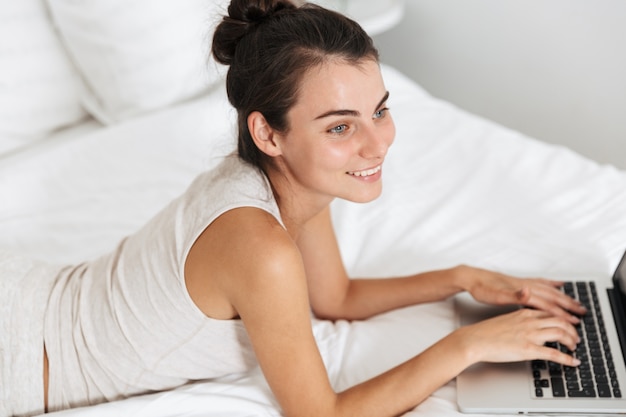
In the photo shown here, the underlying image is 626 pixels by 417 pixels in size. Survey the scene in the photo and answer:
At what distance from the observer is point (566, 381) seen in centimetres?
116

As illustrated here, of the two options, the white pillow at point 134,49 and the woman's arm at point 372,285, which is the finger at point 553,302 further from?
the white pillow at point 134,49

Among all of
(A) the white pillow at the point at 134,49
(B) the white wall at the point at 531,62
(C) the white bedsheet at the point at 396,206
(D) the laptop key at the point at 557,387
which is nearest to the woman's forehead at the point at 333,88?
(C) the white bedsheet at the point at 396,206

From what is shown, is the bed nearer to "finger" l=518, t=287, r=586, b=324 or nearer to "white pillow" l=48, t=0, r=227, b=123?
"white pillow" l=48, t=0, r=227, b=123

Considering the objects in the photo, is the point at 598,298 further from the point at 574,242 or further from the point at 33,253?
the point at 33,253

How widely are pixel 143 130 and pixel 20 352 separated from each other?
2.68 feet

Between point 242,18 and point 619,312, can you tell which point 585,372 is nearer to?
point 619,312

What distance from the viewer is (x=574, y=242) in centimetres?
153

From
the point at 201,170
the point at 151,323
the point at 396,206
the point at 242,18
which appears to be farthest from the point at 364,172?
the point at 201,170

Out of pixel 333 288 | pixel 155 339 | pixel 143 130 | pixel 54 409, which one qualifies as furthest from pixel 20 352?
→ pixel 143 130

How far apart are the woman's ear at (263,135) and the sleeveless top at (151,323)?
58 millimetres

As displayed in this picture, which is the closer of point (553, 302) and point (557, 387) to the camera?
point (557, 387)

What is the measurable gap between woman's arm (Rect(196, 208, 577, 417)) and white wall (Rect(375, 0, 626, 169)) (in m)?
1.28

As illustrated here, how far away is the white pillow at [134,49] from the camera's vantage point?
6.39 ft

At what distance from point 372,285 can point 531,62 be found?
1.29 m
